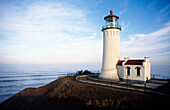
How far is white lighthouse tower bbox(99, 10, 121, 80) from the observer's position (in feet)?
68.2

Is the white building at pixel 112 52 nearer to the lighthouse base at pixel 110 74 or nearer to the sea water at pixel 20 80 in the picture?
the lighthouse base at pixel 110 74

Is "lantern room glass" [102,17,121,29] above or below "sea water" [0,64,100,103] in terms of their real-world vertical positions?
above

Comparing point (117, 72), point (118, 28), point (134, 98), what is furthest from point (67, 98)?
point (118, 28)

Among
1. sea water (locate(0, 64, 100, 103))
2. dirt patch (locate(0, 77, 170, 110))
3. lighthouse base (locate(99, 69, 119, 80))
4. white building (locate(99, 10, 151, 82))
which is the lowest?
sea water (locate(0, 64, 100, 103))

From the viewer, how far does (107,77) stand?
68.4 feet

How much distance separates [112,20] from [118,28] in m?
1.94

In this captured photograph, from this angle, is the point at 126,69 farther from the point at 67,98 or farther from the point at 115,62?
the point at 67,98

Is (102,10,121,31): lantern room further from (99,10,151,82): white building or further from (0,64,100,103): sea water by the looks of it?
(0,64,100,103): sea water

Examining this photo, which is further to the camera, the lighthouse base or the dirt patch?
the lighthouse base

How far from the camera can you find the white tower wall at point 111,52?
68.2 feet

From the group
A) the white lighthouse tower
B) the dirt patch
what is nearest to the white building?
the white lighthouse tower

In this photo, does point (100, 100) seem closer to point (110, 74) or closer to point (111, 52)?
point (110, 74)

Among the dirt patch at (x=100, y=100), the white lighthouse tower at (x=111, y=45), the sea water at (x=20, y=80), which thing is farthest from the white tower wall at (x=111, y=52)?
the sea water at (x=20, y=80)

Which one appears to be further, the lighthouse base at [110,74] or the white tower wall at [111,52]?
the white tower wall at [111,52]
